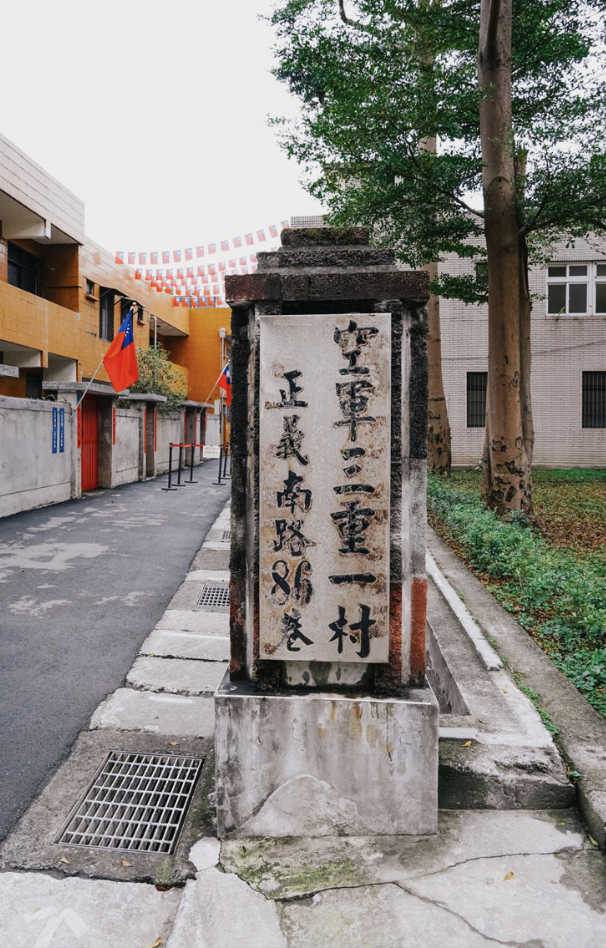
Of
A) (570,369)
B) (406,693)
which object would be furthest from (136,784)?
(570,369)

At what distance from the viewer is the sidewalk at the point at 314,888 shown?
7.11 ft

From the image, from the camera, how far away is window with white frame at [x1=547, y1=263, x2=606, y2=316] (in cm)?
2050

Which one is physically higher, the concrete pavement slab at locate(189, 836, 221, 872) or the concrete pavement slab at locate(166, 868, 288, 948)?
the concrete pavement slab at locate(189, 836, 221, 872)

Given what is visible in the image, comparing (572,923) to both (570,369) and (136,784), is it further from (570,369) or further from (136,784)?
(570,369)

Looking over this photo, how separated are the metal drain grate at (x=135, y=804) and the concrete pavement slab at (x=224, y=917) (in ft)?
1.22

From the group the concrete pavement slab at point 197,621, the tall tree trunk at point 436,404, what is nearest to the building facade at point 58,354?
the concrete pavement slab at point 197,621

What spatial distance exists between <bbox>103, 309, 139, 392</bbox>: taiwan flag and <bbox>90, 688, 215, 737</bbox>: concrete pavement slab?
10.0 meters

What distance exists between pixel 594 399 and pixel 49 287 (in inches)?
715

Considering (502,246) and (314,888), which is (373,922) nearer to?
(314,888)

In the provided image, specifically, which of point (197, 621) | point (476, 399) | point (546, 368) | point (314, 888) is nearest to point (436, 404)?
point (476, 399)

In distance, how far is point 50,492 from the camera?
1255cm

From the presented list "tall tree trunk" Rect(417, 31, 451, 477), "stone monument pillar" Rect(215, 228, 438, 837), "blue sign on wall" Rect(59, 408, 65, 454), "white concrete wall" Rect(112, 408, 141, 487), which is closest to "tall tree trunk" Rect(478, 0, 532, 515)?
"tall tree trunk" Rect(417, 31, 451, 477)

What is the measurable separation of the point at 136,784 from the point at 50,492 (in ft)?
34.1

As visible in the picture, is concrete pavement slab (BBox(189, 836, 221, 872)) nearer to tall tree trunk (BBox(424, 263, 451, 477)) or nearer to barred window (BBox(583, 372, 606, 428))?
tall tree trunk (BBox(424, 263, 451, 477))
